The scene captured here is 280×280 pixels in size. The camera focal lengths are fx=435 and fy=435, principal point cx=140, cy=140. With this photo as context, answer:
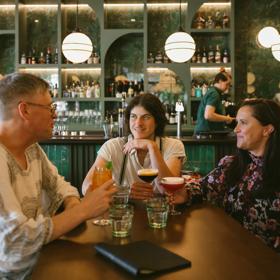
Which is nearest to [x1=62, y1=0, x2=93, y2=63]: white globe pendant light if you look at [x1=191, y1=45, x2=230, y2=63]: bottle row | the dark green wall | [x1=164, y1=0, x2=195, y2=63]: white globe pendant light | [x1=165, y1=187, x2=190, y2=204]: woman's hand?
[x1=164, y1=0, x2=195, y2=63]: white globe pendant light

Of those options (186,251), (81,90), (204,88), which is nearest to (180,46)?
(204,88)

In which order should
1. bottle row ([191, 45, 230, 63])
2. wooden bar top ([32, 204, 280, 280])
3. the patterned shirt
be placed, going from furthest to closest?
1. bottle row ([191, 45, 230, 63])
2. the patterned shirt
3. wooden bar top ([32, 204, 280, 280])

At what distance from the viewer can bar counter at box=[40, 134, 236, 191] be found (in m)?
4.80

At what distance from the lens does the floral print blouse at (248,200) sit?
198 centimetres

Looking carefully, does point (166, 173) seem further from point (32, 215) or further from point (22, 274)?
point (22, 274)

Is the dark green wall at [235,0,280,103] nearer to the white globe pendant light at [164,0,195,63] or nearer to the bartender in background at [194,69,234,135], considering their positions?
the bartender in background at [194,69,234,135]

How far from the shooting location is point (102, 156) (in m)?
2.61

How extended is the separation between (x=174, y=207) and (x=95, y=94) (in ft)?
16.6

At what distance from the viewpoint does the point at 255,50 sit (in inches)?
275

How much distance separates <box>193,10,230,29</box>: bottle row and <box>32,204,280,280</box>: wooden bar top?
535cm

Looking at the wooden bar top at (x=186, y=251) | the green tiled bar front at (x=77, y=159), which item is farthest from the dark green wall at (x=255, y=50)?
the wooden bar top at (x=186, y=251)

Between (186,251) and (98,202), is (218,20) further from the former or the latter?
(186,251)

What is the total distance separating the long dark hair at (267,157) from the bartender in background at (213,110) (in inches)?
121

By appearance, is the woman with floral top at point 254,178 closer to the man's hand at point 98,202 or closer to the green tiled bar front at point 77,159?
the man's hand at point 98,202
